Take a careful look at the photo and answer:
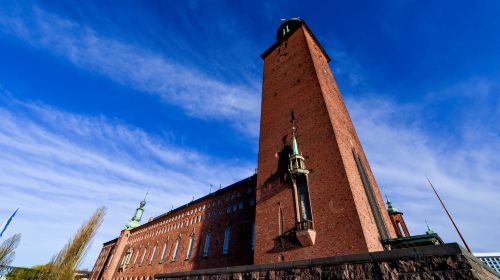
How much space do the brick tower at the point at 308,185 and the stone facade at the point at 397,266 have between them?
6.34 m

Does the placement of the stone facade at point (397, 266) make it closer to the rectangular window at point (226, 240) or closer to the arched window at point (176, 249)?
the rectangular window at point (226, 240)

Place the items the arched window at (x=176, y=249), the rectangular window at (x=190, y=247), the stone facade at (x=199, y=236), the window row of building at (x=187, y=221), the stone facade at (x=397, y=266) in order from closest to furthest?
the stone facade at (x=397, y=266)
the stone facade at (x=199, y=236)
the window row of building at (x=187, y=221)
the rectangular window at (x=190, y=247)
the arched window at (x=176, y=249)

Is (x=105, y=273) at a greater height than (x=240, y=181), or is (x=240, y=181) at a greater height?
(x=240, y=181)

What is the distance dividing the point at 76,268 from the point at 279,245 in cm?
2868

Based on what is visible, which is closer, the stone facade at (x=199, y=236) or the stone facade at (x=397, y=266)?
the stone facade at (x=397, y=266)

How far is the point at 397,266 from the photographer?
4047mm

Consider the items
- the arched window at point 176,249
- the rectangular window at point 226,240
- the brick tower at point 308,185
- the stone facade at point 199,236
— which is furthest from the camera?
the arched window at point 176,249

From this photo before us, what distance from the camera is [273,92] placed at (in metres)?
21.4

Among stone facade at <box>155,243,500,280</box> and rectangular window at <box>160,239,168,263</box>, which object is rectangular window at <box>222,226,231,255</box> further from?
stone facade at <box>155,243,500,280</box>

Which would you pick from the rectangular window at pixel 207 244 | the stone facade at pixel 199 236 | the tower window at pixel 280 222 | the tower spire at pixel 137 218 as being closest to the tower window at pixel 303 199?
the tower window at pixel 280 222

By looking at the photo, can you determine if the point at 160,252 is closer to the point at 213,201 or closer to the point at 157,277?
the point at 213,201

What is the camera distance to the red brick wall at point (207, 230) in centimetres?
2191

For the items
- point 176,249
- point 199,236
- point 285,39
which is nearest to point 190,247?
point 199,236

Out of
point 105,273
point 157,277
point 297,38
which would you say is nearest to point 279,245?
point 157,277
